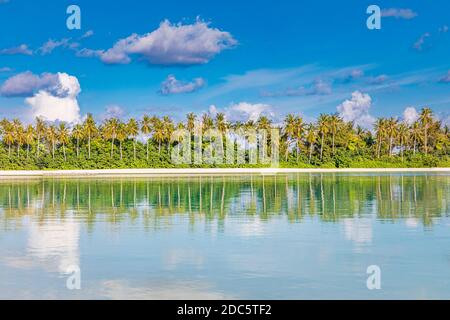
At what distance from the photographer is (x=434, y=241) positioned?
2030 centimetres

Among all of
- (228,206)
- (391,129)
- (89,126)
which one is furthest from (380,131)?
(228,206)

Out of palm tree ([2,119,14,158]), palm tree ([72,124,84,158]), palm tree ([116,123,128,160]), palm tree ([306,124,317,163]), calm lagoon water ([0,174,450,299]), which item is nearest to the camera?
calm lagoon water ([0,174,450,299])

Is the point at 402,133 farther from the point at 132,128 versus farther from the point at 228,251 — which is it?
the point at 228,251

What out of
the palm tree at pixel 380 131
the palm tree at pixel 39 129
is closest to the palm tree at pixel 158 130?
the palm tree at pixel 39 129

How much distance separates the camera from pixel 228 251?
1873cm

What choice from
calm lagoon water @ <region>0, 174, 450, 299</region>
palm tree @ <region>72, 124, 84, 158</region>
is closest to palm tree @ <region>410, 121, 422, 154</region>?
palm tree @ <region>72, 124, 84, 158</region>

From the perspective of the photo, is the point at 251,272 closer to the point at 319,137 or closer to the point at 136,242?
the point at 136,242

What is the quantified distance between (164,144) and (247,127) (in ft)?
53.7

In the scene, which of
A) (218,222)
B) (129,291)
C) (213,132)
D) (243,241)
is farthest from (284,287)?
(213,132)

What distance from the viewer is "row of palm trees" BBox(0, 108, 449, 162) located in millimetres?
115938

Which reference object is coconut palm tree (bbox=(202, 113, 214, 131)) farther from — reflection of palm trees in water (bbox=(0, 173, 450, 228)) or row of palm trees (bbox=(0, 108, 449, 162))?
reflection of palm trees in water (bbox=(0, 173, 450, 228))

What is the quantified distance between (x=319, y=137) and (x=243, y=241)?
102 m

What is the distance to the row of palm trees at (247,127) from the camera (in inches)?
4564

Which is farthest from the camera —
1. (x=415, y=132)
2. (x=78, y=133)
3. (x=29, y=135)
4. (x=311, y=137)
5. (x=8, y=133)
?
(x=415, y=132)
